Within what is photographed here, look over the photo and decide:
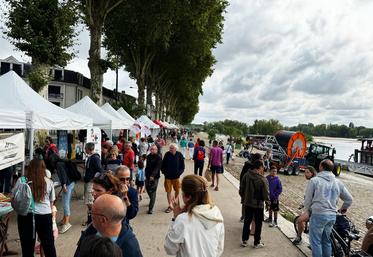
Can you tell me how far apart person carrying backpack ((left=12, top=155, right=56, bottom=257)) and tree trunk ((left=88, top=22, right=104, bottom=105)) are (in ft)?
44.9

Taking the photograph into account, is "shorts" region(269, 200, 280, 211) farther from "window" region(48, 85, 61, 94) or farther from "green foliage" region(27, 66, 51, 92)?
"window" region(48, 85, 61, 94)

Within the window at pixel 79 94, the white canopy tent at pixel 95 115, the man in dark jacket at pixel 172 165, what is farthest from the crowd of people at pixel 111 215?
the window at pixel 79 94

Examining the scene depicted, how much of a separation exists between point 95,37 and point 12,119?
11.9m

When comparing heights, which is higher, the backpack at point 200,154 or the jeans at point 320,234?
the backpack at point 200,154

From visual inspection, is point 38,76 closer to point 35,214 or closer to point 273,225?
point 35,214

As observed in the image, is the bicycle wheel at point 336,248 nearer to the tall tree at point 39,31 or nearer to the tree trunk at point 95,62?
the tall tree at point 39,31

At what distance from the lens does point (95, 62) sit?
713 inches

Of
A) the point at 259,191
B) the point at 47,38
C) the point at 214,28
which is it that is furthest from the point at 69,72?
the point at 259,191

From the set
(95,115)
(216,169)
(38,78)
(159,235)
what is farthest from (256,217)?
(38,78)

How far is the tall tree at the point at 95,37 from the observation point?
18.1m

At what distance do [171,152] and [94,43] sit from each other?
10680mm

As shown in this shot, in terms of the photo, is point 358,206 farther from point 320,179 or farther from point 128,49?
point 128,49

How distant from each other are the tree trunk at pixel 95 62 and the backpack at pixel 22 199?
13.9 metres

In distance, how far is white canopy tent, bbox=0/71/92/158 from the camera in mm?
7894
